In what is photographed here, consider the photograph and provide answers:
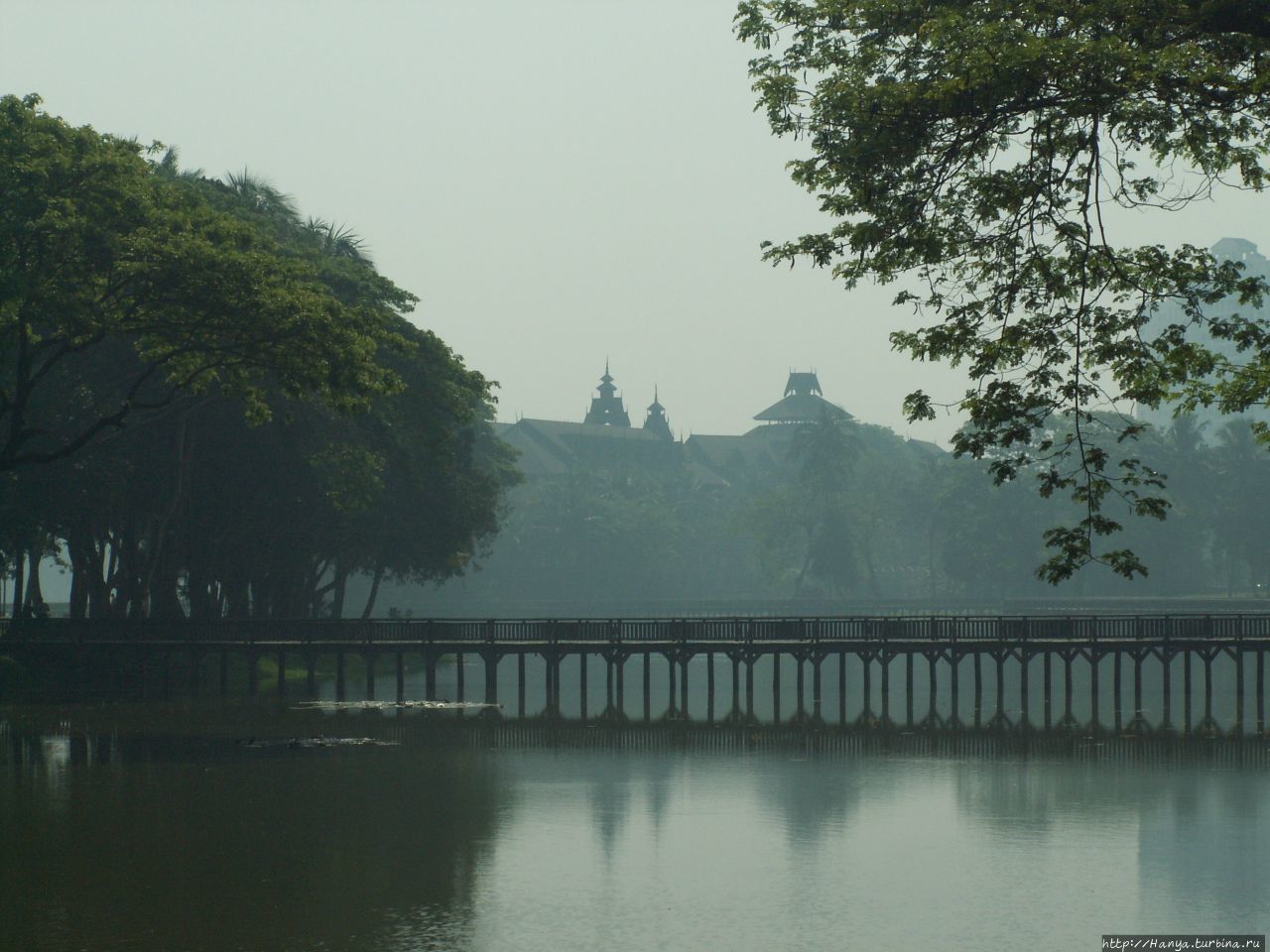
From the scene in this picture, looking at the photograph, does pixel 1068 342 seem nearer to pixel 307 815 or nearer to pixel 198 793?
pixel 307 815

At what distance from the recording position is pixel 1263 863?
885 inches

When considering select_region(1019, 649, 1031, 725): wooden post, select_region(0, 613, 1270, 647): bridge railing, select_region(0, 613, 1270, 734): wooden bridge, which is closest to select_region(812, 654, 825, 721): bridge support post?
select_region(0, 613, 1270, 734): wooden bridge

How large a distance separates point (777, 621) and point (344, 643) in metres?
12.4

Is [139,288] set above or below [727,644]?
above

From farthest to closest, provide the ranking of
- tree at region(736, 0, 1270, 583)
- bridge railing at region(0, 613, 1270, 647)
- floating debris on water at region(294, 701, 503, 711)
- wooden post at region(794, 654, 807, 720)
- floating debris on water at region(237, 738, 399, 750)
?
wooden post at region(794, 654, 807, 720) < bridge railing at region(0, 613, 1270, 647) < floating debris on water at region(294, 701, 503, 711) < floating debris on water at region(237, 738, 399, 750) < tree at region(736, 0, 1270, 583)

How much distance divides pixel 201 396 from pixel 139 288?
9992 millimetres

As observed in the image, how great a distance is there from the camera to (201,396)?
45.3 metres

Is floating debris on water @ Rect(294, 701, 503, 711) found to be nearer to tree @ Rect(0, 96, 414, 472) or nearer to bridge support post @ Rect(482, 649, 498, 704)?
bridge support post @ Rect(482, 649, 498, 704)

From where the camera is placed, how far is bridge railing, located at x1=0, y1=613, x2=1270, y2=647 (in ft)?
151

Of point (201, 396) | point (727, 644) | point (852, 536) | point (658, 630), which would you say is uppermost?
point (201, 396)

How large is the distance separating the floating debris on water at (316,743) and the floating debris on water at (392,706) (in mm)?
8436

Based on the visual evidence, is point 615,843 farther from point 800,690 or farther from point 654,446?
point 654,446

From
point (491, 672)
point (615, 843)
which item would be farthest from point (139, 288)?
point (491, 672)

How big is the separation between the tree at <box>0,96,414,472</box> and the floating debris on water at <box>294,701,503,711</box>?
30.2 ft
